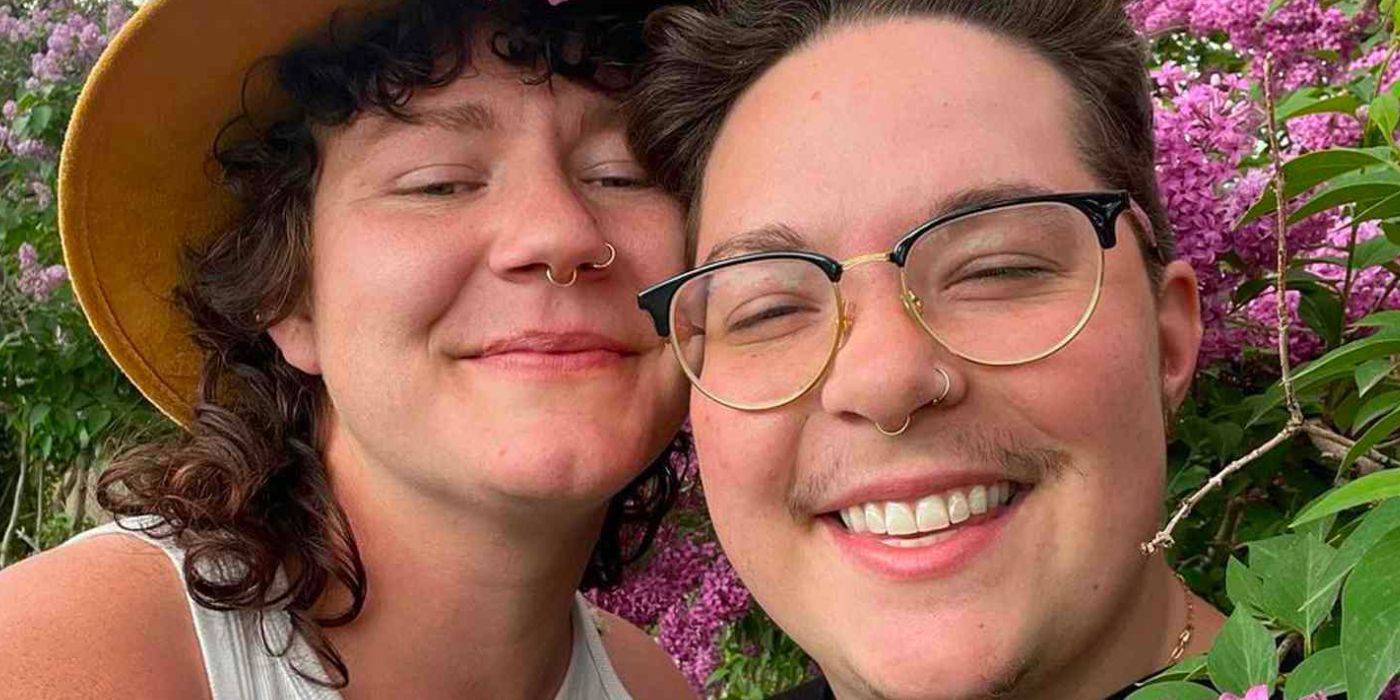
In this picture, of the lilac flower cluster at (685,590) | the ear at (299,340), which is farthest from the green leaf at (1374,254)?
the lilac flower cluster at (685,590)

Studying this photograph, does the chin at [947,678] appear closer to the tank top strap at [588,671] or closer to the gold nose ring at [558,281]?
the gold nose ring at [558,281]

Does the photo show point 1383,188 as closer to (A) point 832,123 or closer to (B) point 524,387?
(A) point 832,123

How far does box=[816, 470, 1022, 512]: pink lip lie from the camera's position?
127 cm

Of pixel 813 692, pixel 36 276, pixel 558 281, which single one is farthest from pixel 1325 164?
pixel 36 276

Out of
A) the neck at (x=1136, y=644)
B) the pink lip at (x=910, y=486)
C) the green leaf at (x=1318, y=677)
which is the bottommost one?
the neck at (x=1136, y=644)

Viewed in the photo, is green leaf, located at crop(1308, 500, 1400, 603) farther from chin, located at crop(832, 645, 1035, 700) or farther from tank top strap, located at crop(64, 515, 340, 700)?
tank top strap, located at crop(64, 515, 340, 700)

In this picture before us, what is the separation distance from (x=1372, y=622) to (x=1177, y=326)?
28.2 inches

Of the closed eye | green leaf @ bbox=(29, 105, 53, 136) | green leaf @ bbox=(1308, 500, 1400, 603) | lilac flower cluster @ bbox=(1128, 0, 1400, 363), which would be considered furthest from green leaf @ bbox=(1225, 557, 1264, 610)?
green leaf @ bbox=(29, 105, 53, 136)

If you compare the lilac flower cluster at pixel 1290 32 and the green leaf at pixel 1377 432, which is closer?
the green leaf at pixel 1377 432

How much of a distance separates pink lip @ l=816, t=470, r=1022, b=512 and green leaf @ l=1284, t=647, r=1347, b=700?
39cm

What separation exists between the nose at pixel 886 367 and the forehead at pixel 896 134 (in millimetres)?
71

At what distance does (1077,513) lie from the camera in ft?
4.15

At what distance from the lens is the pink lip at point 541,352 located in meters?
1.70

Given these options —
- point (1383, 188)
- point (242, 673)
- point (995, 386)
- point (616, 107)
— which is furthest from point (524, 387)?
point (1383, 188)
